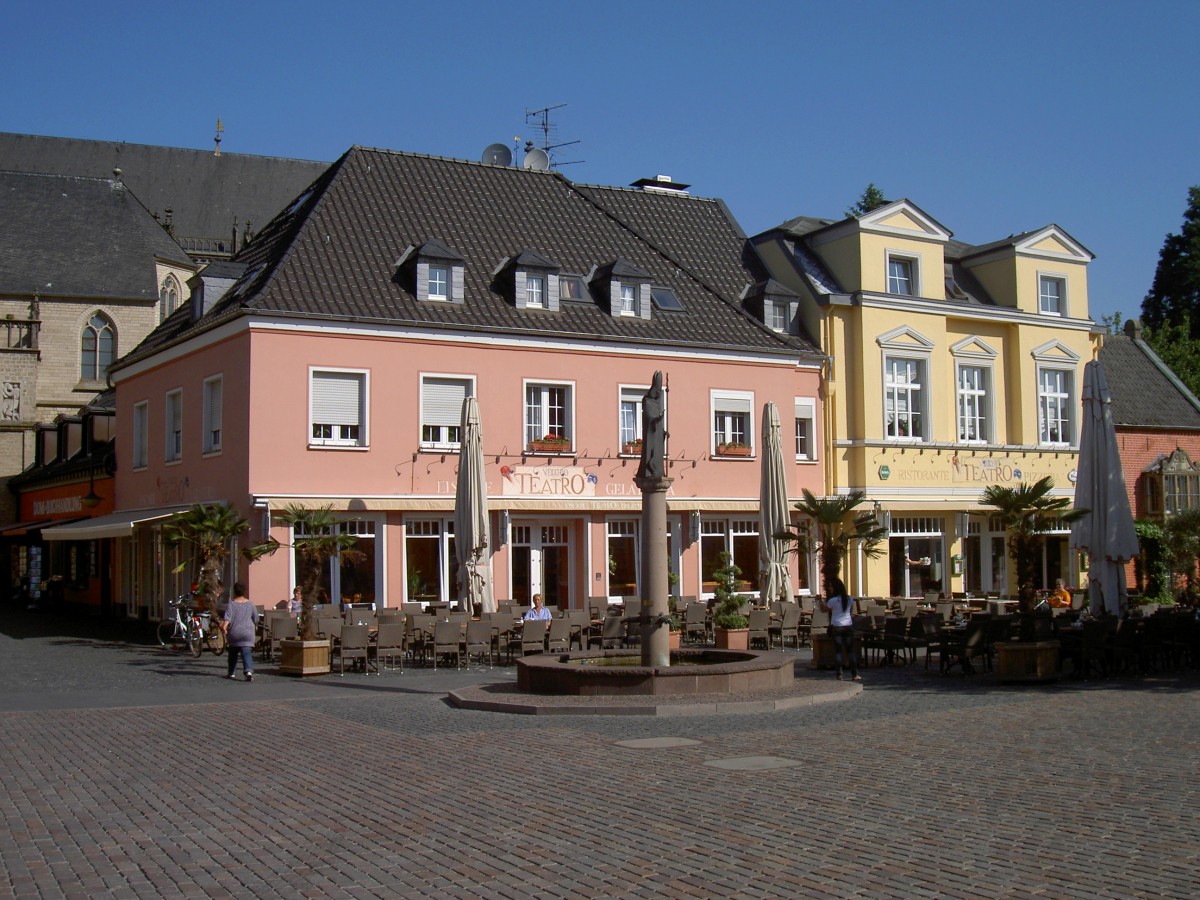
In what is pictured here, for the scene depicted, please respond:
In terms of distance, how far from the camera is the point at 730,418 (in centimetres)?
3250

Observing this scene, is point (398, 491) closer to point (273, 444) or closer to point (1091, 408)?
point (273, 444)

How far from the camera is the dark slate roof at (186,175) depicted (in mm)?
67688

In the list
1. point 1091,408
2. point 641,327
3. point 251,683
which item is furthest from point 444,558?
point 1091,408

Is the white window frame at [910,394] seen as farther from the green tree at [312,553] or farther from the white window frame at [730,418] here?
the green tree at [312,553]

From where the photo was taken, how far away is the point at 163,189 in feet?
232

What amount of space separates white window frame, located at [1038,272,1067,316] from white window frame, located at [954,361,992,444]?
9.87 ft

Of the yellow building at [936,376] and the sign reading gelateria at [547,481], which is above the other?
the yellow building at [936,376]

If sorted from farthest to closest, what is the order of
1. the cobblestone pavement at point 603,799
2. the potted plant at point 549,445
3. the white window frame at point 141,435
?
the white window frame at point 141,435 < the potted plant at point 549,445 < the cobblestone pavement at point 603,799

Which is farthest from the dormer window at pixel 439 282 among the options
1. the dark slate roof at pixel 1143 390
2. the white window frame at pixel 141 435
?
the dark slate roof at pixel 1143 390

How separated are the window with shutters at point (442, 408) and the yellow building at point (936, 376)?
1077cm

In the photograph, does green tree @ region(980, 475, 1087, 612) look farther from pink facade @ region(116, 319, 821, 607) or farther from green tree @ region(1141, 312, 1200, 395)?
green tree @ region(1141, 312, 1200, 395)

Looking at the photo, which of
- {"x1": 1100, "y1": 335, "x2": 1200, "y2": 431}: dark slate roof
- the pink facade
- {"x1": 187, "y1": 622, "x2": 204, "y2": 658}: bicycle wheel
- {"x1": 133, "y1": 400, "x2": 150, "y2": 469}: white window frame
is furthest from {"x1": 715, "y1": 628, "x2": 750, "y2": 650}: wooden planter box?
{"x1": 1100, "y1": 335, "x2": 1200, "y2": 431}: dark slate roof

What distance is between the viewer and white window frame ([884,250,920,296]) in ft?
118

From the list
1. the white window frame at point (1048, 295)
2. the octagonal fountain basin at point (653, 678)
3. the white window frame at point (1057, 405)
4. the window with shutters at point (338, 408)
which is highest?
the white window frame at point (1048, 295)
